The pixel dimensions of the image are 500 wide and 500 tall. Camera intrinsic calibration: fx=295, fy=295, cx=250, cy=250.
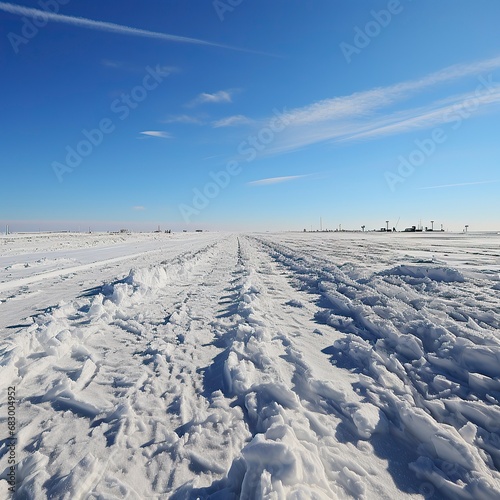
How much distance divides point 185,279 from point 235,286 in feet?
7.89

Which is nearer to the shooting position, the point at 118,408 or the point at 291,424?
the point at 291,424

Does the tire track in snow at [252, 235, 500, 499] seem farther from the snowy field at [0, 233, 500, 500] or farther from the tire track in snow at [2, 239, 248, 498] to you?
the tire track in snow at [2, 239, 248, 498]

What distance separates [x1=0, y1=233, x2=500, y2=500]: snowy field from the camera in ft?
6.98

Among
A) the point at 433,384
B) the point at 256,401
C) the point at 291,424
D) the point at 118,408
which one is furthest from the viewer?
the point at 433,384

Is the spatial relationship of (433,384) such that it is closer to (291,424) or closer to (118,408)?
(291,424)

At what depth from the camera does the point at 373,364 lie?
373cm

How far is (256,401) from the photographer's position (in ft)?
10.0

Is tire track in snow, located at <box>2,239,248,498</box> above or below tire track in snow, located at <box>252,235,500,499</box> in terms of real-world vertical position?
below

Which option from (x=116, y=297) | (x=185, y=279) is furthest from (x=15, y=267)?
(x=116, y=297)

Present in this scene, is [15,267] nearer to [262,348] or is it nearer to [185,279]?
[185,279]

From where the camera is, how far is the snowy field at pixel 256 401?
2127mm

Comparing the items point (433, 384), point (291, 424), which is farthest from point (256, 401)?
point (433, 384)

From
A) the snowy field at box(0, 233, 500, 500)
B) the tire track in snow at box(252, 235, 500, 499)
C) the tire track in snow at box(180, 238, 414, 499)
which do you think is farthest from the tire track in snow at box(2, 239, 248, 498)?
the tire track in snow at box(252, 235, 500, 499)

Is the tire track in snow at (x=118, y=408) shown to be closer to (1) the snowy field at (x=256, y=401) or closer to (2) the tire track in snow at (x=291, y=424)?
(1) the snowy field at (x=256, y=401)
